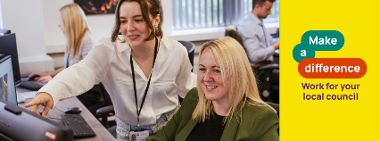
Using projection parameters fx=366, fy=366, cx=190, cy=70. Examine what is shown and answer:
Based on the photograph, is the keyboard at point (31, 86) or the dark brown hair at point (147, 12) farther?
the keyboard at point (31, 86)

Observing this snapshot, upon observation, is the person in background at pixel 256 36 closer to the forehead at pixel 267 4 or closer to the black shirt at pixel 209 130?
the forehead at pixel 267 4

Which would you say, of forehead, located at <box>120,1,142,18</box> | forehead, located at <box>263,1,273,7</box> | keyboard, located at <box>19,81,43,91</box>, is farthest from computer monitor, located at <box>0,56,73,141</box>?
forehead, located at <box>263,1,273,7</box>

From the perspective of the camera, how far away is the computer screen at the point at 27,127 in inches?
31.5

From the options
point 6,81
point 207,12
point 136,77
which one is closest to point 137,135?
point 136,77

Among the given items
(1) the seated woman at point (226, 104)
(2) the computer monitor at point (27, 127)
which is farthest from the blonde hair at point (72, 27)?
(2) the computer monitor at point (27, 127)

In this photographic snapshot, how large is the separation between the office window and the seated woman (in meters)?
3.32

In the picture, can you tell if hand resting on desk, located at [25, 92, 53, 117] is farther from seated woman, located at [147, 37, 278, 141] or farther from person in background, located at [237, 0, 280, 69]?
person in background, located at [237, 0, 280, 69]

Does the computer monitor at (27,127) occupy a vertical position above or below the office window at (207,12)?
below

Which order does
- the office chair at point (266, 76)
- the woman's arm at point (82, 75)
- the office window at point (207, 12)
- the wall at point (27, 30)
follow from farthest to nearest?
the office window at point (207, 12) < the wall at point (27, 30) < the office chair at point (266, 76) < the woman's arm at point (82, 75)

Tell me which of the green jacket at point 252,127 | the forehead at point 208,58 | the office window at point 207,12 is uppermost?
the office window at point 207,12

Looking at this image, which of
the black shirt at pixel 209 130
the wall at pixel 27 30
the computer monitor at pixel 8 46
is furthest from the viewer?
the wall at pixel 27 30

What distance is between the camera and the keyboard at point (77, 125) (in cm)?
178

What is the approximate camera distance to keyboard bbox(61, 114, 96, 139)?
1778 millimetres

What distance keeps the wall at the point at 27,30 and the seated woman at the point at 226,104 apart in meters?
2.34
